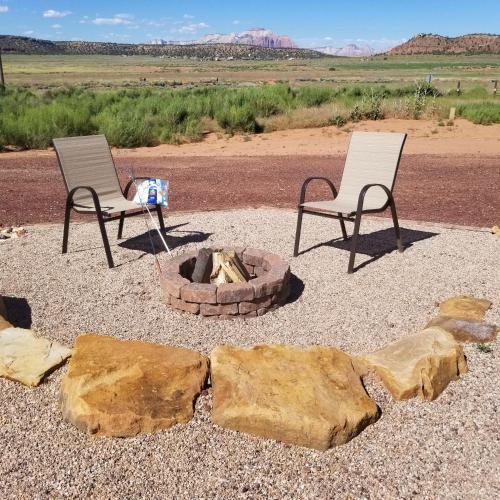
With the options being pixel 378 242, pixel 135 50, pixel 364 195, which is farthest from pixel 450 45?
pixel 364 195

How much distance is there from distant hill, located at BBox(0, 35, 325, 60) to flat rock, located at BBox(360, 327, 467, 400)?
159244 mm

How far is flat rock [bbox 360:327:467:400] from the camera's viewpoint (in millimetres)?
3229

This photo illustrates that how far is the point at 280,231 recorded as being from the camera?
256 inches

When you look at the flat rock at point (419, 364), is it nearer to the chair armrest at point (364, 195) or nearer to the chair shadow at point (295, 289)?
the chair shadow at point (295, 289)

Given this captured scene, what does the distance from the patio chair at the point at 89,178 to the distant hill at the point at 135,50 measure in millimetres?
156369

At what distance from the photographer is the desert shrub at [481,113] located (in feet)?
62.9

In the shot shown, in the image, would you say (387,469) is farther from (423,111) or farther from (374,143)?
(423,111)

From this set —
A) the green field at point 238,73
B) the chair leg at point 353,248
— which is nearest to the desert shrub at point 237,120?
the chair leg at point 353,248

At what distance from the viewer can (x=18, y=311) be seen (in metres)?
4.38

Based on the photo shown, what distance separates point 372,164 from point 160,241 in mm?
2367

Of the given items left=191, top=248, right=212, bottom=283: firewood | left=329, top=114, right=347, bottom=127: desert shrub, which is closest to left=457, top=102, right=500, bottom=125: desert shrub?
left=329, top=114, right=347, bottom=127: desert shrub

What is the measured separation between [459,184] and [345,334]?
7159mm

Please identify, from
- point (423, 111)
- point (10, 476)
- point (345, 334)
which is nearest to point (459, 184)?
point (345, 334)

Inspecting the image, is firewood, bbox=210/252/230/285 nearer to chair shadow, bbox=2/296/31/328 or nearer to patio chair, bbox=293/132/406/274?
patio chair, bbox=293/132/406/274
